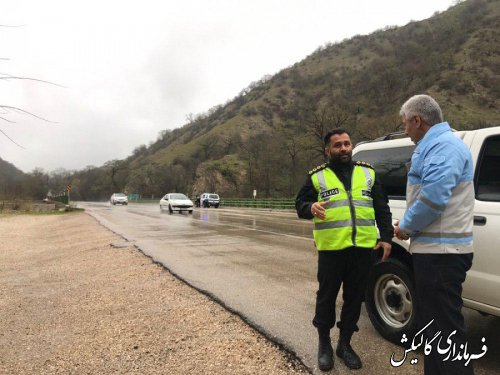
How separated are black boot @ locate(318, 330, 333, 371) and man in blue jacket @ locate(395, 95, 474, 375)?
0.92m

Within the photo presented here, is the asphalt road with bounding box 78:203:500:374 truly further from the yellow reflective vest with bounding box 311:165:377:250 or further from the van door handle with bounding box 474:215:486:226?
the van door handle with bounding box 474:215:486:226

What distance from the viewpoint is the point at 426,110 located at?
8.91ft

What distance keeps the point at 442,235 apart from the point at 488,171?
4.40 ft

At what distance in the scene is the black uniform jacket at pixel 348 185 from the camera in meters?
3.35

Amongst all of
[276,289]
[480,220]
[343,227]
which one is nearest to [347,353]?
[343,227]

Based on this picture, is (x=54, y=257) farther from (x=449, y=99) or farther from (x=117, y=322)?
(x=449, y=99)

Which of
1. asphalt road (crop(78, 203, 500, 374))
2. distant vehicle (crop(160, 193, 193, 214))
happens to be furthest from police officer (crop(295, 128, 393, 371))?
distant vehicle (crop(160, 193, 193, 214))

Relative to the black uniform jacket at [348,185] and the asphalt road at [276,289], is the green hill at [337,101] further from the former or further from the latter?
the black uniform jacket at [348,185]

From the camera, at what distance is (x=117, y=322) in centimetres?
471

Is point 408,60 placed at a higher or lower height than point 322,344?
higher

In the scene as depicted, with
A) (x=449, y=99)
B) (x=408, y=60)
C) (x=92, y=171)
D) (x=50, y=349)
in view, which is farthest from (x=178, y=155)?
(x=50, y=349)

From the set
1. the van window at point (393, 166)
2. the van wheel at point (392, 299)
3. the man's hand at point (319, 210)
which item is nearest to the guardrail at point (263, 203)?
the van window at point (393, 166)

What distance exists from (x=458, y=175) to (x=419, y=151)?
1.01 ft

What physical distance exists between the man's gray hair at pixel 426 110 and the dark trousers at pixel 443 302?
0.91 m
